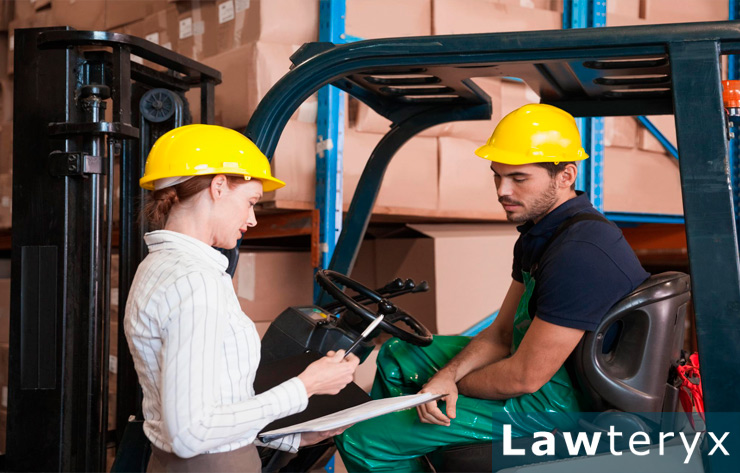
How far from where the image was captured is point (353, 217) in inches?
134

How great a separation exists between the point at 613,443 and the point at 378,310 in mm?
822

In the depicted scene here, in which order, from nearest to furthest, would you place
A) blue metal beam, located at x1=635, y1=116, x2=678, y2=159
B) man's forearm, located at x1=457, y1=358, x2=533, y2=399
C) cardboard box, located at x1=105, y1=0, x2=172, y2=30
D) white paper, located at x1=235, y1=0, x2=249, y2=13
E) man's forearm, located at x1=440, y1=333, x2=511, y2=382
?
1. man's forearm, located at x1=457, y1=358, x2=533, y2=399
2. man's forearm, located at x1=440, y1=333, x2=511, y2=382
3. white paper, located at x1=235, y1=0, x2=249, y2=13
4. cardboard box, located at x1=105, y1=0, x2=172, y2=30
5. blue metal beam, located at x1=635, y1=116, x2=678, y2=159

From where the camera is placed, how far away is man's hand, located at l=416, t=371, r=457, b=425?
241 cm

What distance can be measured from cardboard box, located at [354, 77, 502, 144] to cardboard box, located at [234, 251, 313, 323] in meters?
0.80

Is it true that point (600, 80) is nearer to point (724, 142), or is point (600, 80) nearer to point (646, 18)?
point (724, 142)

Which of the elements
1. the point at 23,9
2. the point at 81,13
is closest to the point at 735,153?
the point at 81,13

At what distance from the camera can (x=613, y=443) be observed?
2.21m

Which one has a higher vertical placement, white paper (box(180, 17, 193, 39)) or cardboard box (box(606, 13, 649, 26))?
cardboard box (box(606, 13, 649, 26))

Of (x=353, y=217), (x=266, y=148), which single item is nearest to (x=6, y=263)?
(x=353, y=217)

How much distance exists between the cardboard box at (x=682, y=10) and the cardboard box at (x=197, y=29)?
2.74 m

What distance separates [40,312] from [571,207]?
5.62 ft

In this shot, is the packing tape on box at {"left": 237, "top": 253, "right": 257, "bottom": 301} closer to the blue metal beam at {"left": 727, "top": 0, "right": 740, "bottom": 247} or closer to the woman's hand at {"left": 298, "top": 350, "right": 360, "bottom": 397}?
the woman's hand at {"left": 298, "top": 350, "right": 360, "bottom": 397}

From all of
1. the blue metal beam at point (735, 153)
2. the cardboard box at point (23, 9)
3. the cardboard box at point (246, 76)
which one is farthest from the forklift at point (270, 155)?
the cardboard box at point (23, 9)

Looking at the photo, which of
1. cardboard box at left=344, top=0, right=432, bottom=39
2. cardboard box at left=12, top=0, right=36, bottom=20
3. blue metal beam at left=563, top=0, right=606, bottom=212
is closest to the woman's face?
cardboard box at left=344, top=0, right=432, bottom=39
